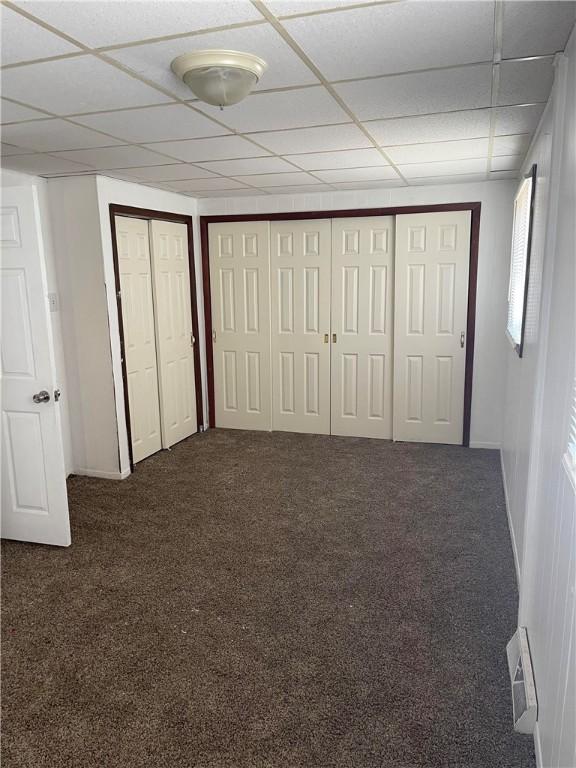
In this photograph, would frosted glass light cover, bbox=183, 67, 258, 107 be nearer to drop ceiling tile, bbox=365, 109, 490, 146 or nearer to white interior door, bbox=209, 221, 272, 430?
drop ceiling tile, bbox=365, 109, 490, 146

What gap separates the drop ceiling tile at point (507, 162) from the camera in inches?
143

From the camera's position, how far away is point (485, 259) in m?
4.72

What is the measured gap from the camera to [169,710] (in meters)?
2.06

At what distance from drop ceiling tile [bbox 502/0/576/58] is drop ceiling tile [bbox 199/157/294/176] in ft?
6.10

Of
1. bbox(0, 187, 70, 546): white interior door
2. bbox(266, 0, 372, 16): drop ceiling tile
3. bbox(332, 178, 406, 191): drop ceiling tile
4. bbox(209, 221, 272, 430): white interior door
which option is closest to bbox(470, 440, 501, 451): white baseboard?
bbox(209, 221, 272, 430): white interior door

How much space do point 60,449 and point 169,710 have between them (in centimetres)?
167

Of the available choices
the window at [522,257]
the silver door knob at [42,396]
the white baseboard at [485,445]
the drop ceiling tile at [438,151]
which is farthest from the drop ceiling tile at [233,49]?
the white baseboard at [485,445]

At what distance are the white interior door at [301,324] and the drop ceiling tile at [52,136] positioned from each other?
94.5 inches

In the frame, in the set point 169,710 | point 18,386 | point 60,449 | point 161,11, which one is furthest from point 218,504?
point 161,11

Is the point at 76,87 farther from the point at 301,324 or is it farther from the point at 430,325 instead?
the point at 430,325

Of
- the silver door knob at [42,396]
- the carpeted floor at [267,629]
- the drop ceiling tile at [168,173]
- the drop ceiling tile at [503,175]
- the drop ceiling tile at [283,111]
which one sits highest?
the drop ceiling tile at [503,175]

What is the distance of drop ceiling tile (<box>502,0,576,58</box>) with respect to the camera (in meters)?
1.58

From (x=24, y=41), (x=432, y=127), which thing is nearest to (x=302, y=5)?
(x=24, y=41)

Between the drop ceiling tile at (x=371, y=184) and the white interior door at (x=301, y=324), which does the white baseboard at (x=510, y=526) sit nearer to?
the white interior door at (x=301, y=324)
